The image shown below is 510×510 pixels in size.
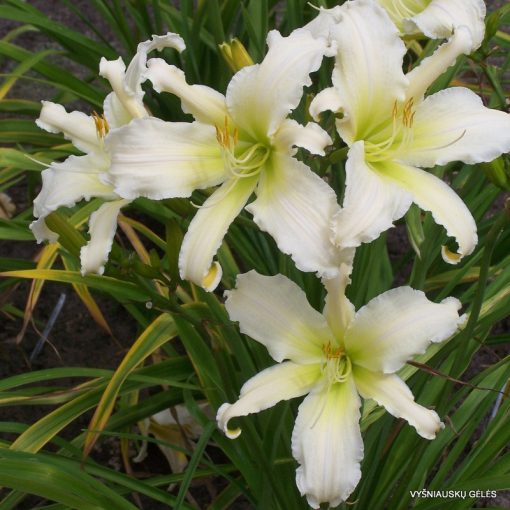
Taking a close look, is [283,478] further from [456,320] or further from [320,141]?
[320,141]

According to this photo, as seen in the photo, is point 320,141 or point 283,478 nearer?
point 320,141

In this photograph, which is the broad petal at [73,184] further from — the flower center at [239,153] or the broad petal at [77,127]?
the flower center at [239,153]

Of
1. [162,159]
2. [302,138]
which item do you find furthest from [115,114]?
[302,138]

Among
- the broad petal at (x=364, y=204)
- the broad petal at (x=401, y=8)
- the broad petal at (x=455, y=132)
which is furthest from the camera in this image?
the broad petal at (x=401, y=8)

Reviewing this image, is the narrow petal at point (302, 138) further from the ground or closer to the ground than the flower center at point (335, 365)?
further from the ground

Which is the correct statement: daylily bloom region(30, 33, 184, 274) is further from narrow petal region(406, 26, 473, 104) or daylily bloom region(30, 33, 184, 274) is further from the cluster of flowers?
narrow petal region(406, 26, 473, 104)

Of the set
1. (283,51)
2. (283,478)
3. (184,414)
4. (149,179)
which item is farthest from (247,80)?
(184,414)

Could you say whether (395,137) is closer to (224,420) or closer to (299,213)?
(299,213)

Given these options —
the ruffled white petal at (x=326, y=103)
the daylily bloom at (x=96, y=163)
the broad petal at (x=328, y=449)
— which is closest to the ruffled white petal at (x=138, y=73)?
the daylily bloom at (x=96, y=163)
